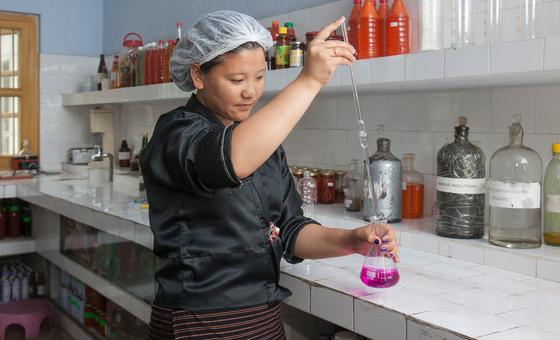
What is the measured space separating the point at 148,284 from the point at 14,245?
1.82 meters

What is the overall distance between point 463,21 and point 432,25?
92 mm

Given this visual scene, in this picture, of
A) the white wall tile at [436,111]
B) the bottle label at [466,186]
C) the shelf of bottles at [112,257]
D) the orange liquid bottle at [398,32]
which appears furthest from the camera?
the shelf of bottles at [112,257]

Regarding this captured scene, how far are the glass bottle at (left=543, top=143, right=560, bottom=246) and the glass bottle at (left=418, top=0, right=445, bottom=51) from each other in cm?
49

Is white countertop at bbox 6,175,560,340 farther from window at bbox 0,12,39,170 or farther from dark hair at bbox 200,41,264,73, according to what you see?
window at bbox 0,12,39,170

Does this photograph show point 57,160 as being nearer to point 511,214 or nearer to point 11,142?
point 11,142

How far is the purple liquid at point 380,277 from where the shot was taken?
1427 mm

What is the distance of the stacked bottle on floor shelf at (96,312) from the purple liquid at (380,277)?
1416mm

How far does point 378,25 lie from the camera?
2.09 m

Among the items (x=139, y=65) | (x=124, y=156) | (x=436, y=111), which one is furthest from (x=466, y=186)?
(x=124, y=156)

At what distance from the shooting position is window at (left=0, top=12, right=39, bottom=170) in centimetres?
437

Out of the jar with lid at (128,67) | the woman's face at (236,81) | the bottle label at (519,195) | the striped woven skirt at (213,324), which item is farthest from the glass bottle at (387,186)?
the jar with lid at (128,67)

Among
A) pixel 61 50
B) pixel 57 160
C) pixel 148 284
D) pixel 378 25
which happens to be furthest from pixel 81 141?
pixel 378 25

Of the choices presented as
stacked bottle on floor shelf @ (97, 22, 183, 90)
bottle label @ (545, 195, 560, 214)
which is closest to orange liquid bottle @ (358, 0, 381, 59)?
bottle label @ (545, 195, 560, 214)

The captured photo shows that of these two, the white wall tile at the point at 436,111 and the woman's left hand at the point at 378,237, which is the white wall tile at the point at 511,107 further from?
the woman's left hand at the point at 378,237
